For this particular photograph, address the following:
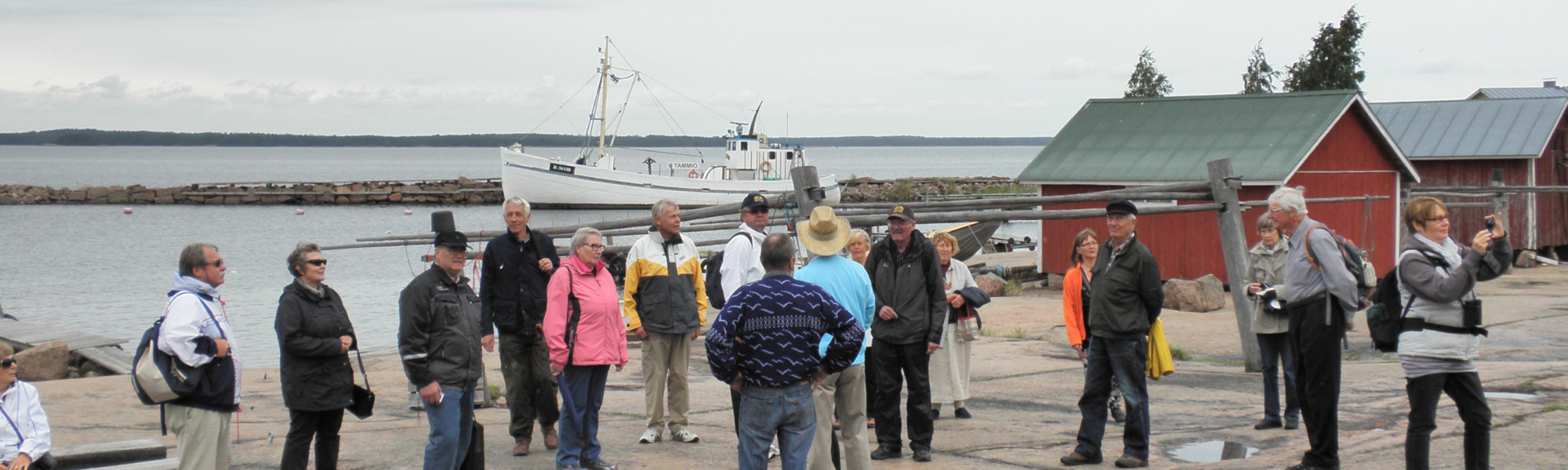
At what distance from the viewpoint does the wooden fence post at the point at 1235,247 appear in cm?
1006

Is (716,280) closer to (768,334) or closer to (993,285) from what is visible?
(768,334)

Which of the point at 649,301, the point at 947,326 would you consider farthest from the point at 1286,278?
the point at 649,301

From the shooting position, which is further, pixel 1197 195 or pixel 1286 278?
pixel 1197 195

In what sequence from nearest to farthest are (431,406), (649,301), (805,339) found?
(805,339) < (431,406) < (649,301)

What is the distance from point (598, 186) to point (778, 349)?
189ft

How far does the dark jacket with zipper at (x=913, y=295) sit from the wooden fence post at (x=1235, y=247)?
15.3ft

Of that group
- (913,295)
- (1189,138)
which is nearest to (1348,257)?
(913,295)

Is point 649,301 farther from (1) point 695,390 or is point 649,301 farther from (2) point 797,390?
(1) point 695,390

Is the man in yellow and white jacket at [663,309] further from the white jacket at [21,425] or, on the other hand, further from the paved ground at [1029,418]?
the white jacket at [21,425]

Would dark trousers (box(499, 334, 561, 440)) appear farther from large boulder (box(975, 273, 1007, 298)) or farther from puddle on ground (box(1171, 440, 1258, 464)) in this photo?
large boulder (box(975, 273, 1007, 298))

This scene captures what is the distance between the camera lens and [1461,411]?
17.0 ft

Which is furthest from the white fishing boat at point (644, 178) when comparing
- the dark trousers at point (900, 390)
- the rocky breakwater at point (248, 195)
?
the dark trousers at point (900, 390)

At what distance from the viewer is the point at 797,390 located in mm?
5082

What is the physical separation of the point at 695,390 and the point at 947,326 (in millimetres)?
2662
